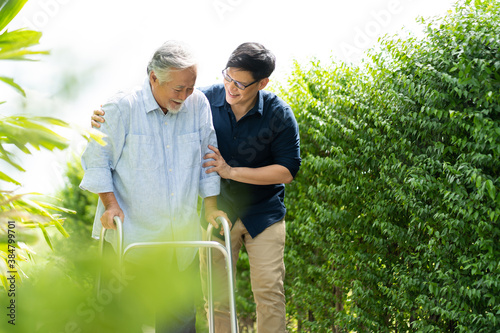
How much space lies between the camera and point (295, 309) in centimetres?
561

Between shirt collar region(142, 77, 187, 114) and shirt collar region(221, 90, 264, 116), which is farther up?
shirt collar region(142, 77, 187, 114)

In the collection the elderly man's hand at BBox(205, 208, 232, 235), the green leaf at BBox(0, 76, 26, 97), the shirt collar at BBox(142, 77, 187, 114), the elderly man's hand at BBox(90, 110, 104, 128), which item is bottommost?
the elderly man's hand at BBox(205, 208, 232, 235)

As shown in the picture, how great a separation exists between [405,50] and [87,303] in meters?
3.73

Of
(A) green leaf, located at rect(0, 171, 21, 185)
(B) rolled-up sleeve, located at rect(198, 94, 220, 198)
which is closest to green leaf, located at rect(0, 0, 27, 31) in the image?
(A) green leaf, located at rect(0, 171, 21, 185)

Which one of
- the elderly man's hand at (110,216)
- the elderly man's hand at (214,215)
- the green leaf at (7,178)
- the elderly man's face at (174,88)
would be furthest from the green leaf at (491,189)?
the green leaf at (7,178)

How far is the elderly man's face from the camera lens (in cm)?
229

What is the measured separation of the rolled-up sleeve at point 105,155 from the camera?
7.54ft

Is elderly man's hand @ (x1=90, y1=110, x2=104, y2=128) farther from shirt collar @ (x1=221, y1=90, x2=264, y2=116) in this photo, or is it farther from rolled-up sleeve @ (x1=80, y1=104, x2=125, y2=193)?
shirt collar @ (x1=221, y1=90, x2=264, y2=116)

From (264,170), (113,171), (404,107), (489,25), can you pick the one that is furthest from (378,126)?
(113,171)

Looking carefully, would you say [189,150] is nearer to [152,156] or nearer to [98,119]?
[152,156]

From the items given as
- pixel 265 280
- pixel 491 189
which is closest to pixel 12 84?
pixel 265 280

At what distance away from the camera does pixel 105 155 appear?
2346mm

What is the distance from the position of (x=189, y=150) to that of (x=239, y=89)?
2.14 feet

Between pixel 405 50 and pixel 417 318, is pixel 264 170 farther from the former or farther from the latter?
pixel 417 318
